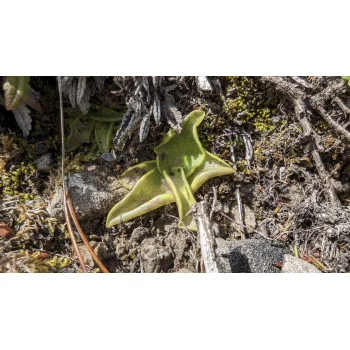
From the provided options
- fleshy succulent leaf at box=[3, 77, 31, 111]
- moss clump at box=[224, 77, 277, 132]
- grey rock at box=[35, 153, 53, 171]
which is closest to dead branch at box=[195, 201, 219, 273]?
moss clump at box=[224, 77, 277, 132]

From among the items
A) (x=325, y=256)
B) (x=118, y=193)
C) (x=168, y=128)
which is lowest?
(x=325, y=256)

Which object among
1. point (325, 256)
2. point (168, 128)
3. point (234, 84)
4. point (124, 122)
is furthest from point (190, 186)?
point (325, 256)

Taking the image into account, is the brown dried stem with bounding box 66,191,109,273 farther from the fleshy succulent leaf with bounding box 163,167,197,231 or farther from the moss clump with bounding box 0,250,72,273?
the fleshy succulent leaf with bounding box 163,167,197,231

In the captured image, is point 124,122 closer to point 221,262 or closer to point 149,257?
point 149,257

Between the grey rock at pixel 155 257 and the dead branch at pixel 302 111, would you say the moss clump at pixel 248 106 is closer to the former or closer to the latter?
the dead branch at pixel 302 111

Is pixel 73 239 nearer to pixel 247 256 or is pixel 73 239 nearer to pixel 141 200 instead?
pixel 141 200

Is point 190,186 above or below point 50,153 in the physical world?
below

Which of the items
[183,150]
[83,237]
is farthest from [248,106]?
[83,237]

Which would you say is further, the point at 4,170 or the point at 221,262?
the point at 4,170
